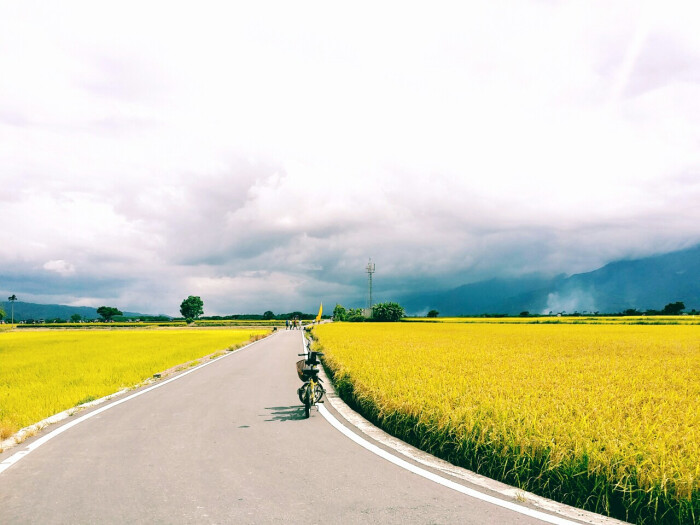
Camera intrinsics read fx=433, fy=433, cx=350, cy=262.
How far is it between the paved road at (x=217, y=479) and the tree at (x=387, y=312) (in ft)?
343

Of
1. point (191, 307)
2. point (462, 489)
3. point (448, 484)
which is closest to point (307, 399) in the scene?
point (448, 484)

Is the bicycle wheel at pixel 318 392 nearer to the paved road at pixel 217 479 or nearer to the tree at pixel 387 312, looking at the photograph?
the paved road at pixel 217 479

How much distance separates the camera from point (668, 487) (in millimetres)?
3971

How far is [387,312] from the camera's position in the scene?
112438 mm

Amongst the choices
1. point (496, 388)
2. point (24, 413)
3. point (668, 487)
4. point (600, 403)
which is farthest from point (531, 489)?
point (24, 413)

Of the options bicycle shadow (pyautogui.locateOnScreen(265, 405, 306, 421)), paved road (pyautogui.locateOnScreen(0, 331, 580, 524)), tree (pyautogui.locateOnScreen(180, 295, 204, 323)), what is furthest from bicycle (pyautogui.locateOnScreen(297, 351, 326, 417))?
tree (pyautogui.locateOnScreen(180, 295, 204, 323))

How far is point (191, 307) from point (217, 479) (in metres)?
191

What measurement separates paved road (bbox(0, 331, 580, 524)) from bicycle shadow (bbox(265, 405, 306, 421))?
0.19 feet

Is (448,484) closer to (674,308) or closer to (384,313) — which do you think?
(384,313)

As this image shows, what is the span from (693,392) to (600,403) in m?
3.39

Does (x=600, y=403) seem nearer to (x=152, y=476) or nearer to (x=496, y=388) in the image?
(x=496, y=388)

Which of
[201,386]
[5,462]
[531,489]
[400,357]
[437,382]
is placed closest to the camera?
[531,489]

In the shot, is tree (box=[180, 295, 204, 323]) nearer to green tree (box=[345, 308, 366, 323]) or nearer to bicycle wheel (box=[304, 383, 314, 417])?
green tree (box=[345, 308, 366, 323])

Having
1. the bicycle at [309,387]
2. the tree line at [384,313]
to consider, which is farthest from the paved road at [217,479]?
the tree line at [384,313]
